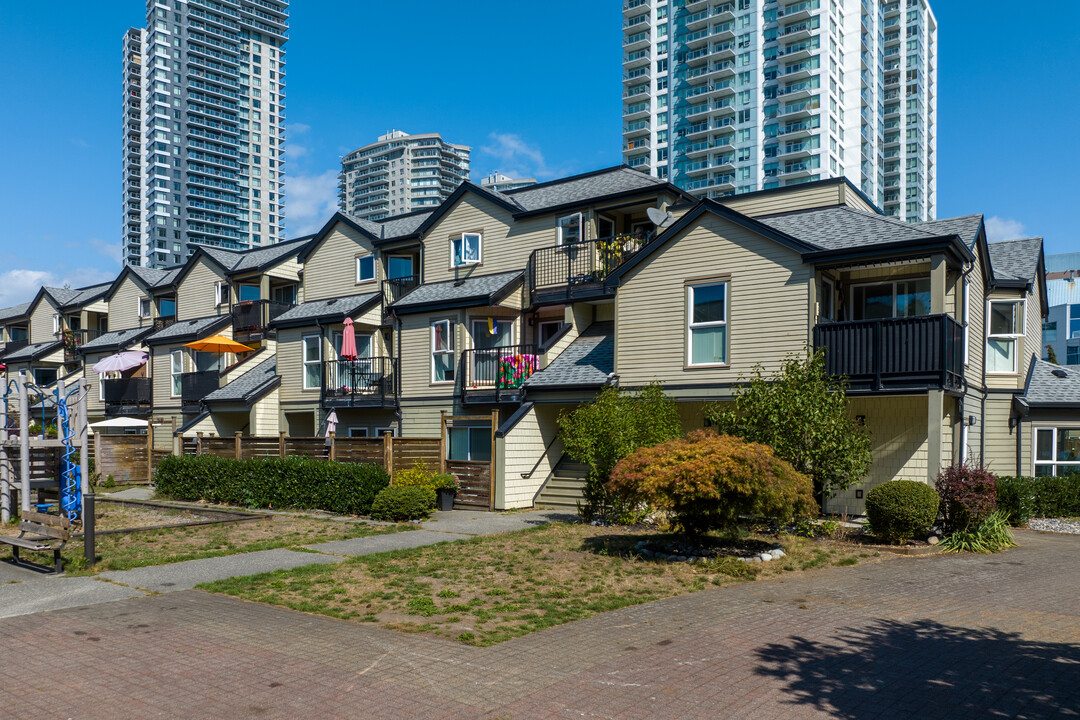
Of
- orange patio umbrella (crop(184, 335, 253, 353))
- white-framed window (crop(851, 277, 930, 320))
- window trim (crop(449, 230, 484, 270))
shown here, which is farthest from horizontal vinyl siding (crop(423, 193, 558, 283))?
orange patio umbrella (crop(184, 335, 253, 353))

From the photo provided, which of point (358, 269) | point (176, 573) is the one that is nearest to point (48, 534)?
point (176, 573)

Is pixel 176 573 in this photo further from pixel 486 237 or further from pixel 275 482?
pixel 486 237

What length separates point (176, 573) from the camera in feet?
41.7

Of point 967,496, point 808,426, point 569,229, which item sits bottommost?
point 967,496

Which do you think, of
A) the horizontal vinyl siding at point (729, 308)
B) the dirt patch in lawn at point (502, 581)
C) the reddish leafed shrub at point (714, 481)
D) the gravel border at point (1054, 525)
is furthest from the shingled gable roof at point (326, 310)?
the gravel border at point (1054, 525)

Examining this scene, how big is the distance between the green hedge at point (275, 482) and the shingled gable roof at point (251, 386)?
5.49m

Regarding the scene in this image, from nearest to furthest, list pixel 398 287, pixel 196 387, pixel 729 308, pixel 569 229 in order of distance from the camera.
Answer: pixel 729 308, pixel 569 229, pixel 398 287, pixel 196 387

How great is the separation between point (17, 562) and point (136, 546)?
213 cm

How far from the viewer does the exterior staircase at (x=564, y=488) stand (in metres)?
21.3

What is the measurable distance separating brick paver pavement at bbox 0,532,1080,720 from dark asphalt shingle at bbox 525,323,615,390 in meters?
10.7

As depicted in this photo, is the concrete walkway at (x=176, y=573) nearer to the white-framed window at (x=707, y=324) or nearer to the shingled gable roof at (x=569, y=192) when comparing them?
the white-framed window at (x=707, y=324)

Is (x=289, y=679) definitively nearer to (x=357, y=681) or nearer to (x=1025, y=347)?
(x=357, y=681)

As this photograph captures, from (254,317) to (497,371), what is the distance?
16.7m

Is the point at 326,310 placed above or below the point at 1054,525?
above
